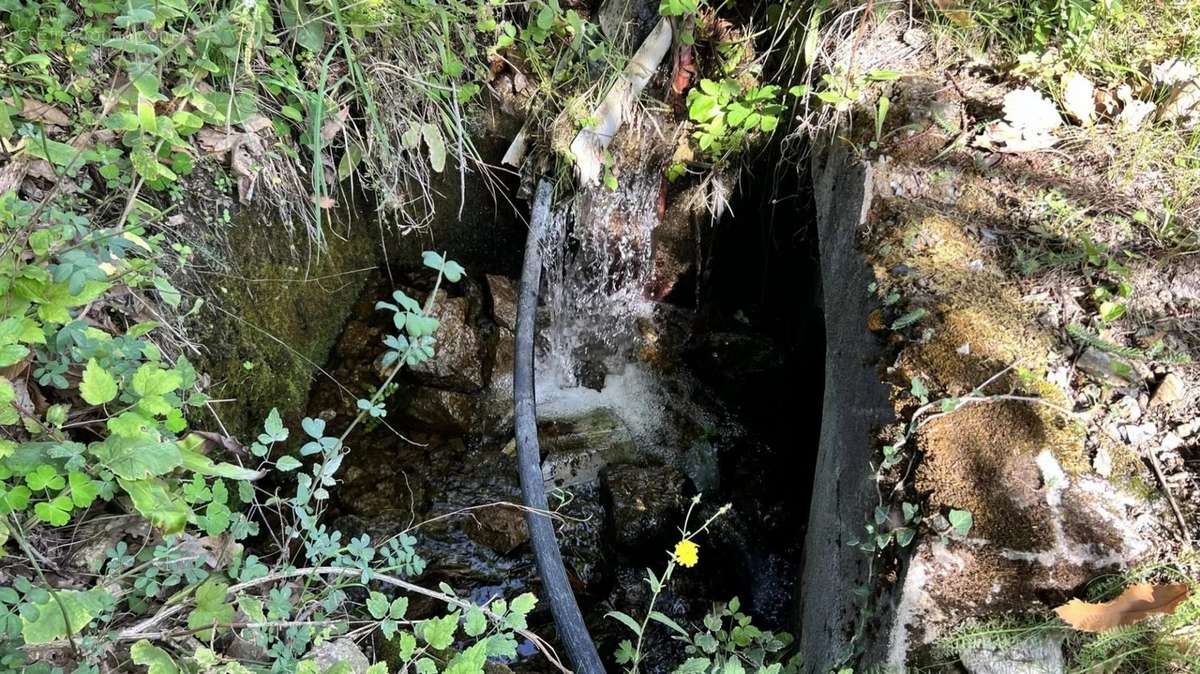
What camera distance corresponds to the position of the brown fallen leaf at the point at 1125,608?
148cm

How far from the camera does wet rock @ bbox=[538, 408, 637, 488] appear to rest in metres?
3.42

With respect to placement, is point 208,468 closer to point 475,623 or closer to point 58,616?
point 58,616

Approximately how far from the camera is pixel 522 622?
1.54 m

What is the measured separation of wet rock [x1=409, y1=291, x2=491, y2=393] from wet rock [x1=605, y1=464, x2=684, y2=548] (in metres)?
0.92

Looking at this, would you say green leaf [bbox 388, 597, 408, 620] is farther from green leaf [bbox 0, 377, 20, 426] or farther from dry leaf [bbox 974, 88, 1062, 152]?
dry leaf [bbox 974, 88, 1062, 152]

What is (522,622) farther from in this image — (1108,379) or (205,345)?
(1108,379)

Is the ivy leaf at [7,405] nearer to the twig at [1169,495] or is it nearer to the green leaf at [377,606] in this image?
the green leaf at [377,606]

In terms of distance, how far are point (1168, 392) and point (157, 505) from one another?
2.70 meters

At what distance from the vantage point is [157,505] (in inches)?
59.4

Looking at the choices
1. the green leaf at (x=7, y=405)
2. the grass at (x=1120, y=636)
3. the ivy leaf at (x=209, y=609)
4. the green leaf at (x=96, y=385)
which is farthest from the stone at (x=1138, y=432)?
the green leaf at (x=7, y=405)

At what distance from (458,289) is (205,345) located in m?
1.52

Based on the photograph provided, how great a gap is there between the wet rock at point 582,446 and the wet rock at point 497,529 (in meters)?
0.37

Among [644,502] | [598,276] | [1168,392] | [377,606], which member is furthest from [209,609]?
[598,276]

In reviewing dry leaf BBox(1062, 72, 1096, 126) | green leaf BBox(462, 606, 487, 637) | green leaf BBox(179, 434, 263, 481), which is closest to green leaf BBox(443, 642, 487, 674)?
green leaf BBox(462, 606, 487, 637)
